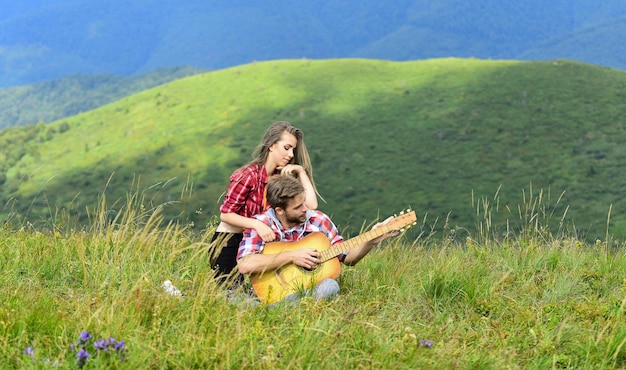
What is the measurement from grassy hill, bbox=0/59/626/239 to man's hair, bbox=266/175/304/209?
63679mm

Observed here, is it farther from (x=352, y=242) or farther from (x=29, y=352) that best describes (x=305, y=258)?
(x=29, y=352)

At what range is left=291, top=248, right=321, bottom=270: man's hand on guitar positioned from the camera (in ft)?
15.8

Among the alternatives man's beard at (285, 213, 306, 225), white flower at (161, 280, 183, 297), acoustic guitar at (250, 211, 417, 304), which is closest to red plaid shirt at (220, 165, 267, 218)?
man's beard at (285, 213, 306, 225)

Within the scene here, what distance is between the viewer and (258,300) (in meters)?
4.75

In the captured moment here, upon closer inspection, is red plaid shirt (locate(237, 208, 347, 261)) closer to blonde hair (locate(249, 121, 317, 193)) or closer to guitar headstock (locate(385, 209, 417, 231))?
blonde hair (locate(249, 121, 317, 193))

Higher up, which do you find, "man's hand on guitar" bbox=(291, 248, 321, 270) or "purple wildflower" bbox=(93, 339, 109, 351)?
"purple wildflower" bbox=(93, 339, 109, 351)

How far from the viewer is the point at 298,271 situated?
193 inches

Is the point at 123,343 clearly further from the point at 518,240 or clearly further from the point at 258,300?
the point at 518,240

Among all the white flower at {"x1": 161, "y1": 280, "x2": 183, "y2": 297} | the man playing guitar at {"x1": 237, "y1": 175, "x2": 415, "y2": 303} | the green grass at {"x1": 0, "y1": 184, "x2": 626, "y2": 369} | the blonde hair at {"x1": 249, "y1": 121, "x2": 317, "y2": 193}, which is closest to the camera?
the green grass at {"x1": 0, "y1": 184, "x2": 626, "y2": 369}

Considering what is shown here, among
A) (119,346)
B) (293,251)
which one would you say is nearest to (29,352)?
(119,346)

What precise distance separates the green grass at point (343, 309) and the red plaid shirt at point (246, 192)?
444mm

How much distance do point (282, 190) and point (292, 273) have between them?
1.81 feet

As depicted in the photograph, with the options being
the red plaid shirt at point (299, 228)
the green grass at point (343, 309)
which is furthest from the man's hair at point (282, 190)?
the green grass at point (343, 309)

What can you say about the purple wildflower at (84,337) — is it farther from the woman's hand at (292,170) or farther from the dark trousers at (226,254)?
the woman's hand at (292,170)
